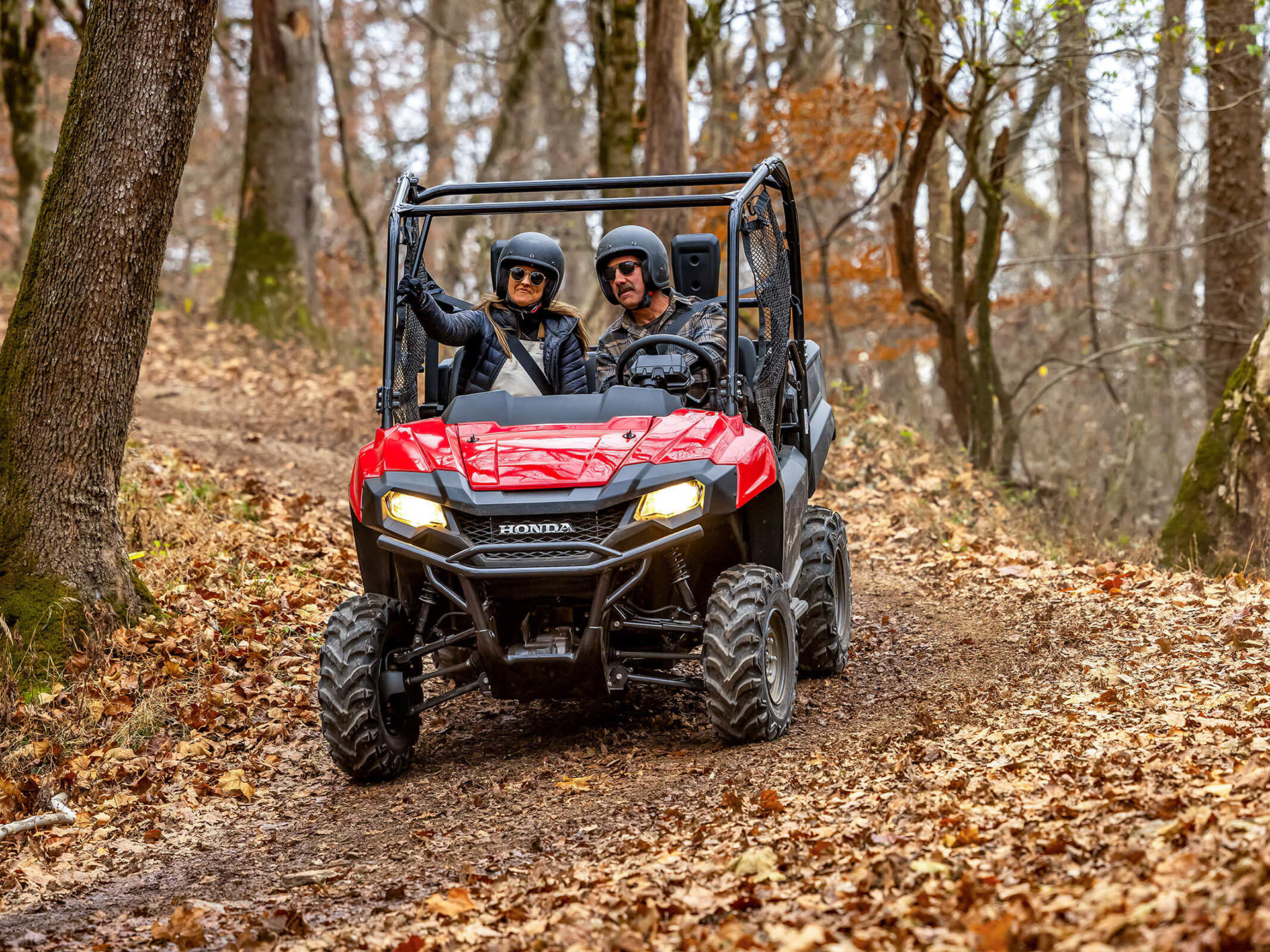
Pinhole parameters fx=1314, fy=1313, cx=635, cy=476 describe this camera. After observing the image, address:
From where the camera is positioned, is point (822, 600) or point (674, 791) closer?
point (674, 791)

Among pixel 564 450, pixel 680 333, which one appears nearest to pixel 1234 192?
pixel 680 333

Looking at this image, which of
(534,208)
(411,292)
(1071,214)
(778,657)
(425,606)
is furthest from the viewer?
(1071,214)

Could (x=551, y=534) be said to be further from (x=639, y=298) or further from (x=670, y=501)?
(x=639, y=298)

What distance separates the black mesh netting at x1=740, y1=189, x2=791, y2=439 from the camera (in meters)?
5.99

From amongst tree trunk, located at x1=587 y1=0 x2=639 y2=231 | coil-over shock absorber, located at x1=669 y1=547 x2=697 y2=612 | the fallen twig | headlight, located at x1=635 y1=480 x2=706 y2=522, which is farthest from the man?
tree trunk, located at x1=587 y1=0 x2=639 y2=231

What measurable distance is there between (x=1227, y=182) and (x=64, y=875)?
39.6ft

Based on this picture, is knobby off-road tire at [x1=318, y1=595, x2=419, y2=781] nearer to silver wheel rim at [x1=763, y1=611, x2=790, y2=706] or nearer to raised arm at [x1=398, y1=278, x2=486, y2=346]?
raised arm at [x1=398, y1=278, x2=486, y2=346]

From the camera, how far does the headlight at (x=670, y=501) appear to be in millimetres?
4945

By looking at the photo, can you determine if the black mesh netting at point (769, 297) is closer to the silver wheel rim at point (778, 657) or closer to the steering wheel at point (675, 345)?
the steering wheel at point (675, 345)

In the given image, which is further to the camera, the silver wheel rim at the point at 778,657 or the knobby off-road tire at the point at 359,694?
the silver wheel rim at the point at 778,657

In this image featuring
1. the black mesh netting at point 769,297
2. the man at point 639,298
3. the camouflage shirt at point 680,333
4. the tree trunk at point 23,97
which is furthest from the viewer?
the tree trunk at point 23,97

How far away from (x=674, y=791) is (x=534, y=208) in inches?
104

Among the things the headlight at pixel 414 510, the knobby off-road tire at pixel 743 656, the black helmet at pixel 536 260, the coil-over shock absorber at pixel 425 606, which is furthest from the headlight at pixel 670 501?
the black helmet at pixel 536 260

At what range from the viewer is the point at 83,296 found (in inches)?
250
